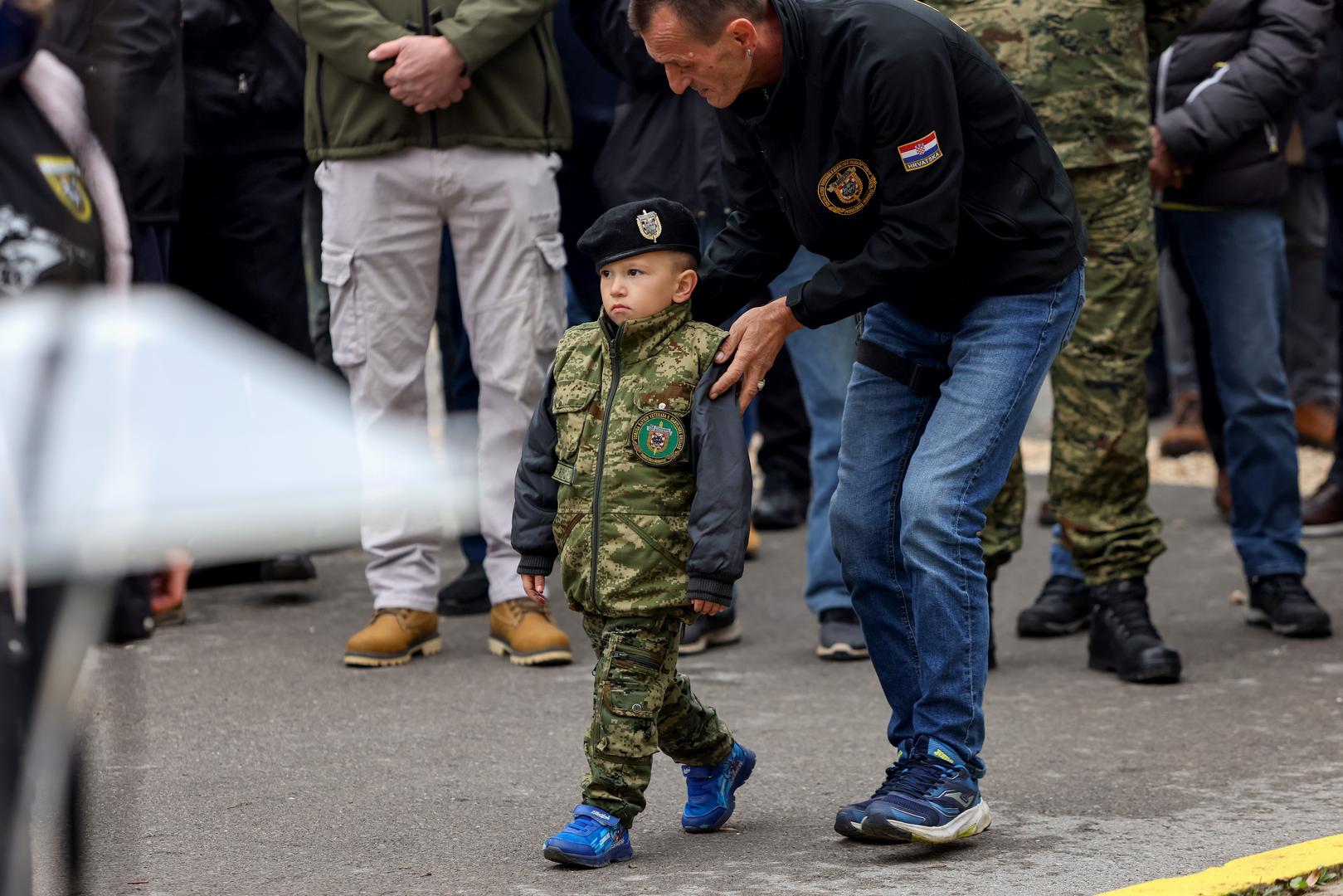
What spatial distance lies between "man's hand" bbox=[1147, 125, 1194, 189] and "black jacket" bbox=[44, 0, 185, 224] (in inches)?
108

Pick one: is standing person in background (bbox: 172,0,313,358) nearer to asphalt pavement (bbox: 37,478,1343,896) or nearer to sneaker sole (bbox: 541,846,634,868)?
asphalt pavement (bbox: 37,478,1343,896)

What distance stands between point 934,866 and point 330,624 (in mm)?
2819

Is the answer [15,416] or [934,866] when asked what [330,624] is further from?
[15,416]

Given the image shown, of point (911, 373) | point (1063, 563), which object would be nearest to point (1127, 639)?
point (1063, 563)

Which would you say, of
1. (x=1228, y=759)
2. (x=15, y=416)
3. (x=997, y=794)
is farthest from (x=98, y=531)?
(x=1228, y=759)

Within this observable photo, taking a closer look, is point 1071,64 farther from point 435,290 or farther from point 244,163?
point 244,163

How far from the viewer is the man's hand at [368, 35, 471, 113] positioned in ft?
16.8

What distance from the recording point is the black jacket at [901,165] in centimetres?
354

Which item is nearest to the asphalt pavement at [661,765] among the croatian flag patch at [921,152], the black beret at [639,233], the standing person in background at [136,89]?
the standing person in background at [136,89]

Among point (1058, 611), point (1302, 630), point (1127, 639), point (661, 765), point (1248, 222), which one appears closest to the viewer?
point (661, 765)

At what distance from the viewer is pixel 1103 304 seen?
16.6 ft

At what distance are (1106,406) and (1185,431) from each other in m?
4.21

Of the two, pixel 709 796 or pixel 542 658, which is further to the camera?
pixel 542 658

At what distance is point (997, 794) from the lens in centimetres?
403
